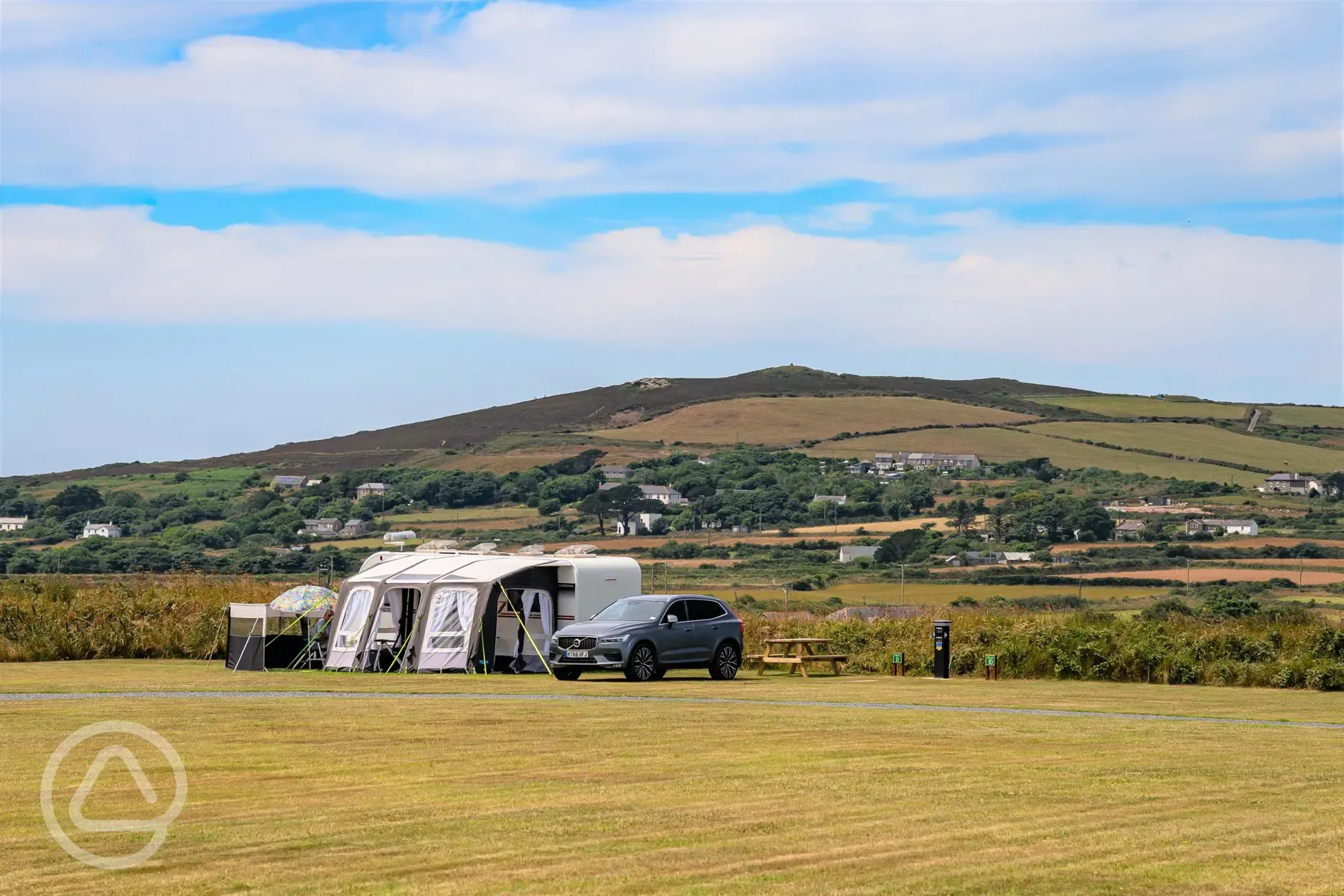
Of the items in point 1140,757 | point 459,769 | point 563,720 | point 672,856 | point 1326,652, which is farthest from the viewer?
point 1326,652

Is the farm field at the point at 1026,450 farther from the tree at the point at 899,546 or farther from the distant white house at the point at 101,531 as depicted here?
the distant white house at the point at 101,531

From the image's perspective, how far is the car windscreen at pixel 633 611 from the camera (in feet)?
96.6

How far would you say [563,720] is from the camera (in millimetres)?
19438

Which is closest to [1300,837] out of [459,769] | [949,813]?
[949,813]

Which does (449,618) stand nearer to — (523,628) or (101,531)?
(523,628)

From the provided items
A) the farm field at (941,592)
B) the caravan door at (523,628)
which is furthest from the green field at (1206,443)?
the caravan door at (523,628)

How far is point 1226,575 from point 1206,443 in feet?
219

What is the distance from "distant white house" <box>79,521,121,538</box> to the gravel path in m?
94.9

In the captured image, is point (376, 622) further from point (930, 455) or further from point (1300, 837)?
point (930, 455)

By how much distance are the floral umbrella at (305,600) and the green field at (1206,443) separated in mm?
106060

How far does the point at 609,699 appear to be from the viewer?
927 inches

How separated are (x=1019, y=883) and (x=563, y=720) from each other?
10446 millimetres

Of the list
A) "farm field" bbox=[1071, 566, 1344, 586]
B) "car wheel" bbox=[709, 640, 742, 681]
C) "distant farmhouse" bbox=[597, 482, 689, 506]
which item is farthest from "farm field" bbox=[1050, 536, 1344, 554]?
"car wheel" bbox=[709, 640, 742, 681]

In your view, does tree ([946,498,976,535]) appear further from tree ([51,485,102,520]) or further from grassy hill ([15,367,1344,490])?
tree ([51,485,102,520])
